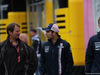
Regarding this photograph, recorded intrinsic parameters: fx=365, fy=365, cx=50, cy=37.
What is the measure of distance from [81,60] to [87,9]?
9.57ft

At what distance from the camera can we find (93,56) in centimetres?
687

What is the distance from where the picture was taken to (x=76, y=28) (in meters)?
12.0

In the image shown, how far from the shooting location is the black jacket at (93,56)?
6.70m

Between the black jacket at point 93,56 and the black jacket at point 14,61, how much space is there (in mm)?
1083

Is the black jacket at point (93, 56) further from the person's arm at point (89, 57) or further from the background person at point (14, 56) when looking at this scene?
the background person at point (14, 56)

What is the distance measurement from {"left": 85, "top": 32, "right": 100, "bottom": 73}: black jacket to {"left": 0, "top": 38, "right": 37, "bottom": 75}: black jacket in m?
1.08

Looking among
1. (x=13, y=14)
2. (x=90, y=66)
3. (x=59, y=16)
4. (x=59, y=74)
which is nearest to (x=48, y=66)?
(x=59, y=74)

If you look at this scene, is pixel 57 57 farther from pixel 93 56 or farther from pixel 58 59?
pixel 93 56

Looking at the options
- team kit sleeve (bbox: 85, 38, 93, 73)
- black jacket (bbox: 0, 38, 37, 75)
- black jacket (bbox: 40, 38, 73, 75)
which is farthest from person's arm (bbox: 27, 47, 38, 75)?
black jacket (bbox: 40, 38, 73, 75)

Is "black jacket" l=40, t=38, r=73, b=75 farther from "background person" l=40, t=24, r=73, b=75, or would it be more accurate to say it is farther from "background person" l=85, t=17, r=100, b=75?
"background person" l=85, t=17, r=100, b=75

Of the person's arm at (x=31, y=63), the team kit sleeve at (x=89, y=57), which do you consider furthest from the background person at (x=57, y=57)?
the person's arm at (x=31, y=63)

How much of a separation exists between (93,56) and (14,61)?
1563 millimetres

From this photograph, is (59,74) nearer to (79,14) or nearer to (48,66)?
(48,66)

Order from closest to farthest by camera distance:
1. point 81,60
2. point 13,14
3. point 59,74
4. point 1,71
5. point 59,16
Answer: point 1,71 → point 59,74 → point 81,60 → point 59,16 → point 13,14
